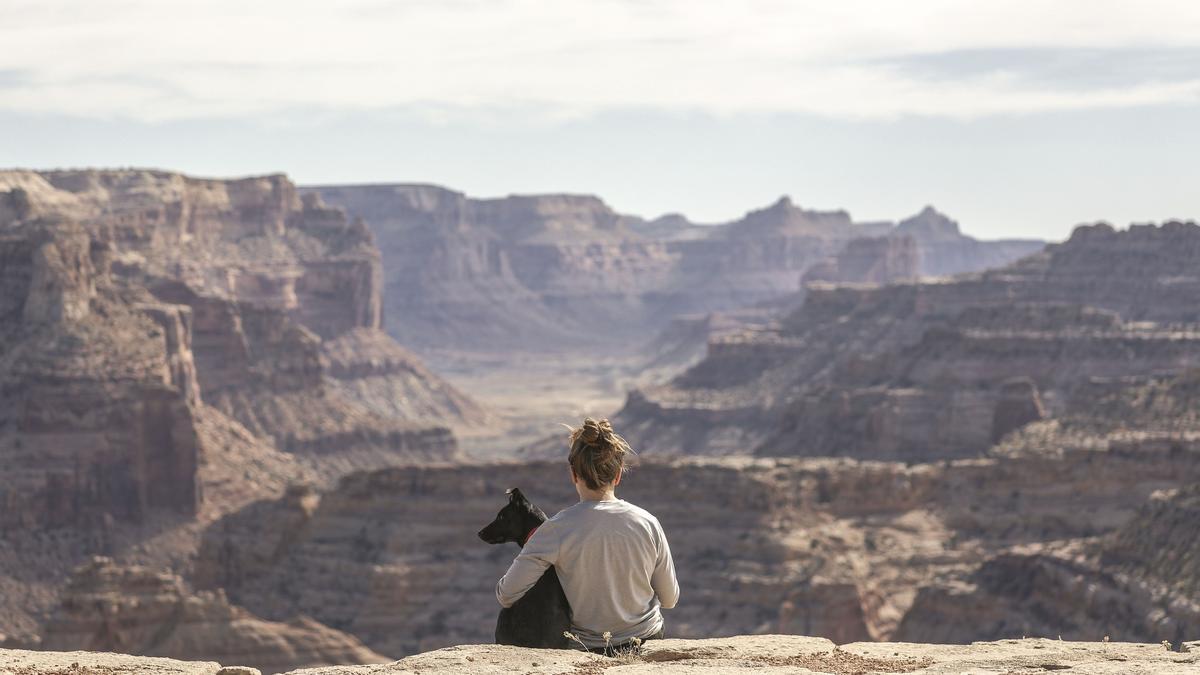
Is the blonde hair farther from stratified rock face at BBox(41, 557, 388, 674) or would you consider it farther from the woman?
stratified rock face at BBox(41, 557, 388, 674)

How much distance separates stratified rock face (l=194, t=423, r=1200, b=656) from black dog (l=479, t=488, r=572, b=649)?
62.2 m

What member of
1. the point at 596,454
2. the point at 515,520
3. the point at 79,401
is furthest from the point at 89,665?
the point at 79,401

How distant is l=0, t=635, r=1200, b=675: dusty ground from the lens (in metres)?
22.3

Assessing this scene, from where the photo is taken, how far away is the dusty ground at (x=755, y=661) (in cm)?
2231

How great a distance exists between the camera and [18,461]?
133m

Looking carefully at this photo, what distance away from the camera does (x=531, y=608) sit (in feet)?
76.4

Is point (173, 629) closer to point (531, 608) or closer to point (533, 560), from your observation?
point (531, 608)

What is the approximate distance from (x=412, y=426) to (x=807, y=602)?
372 ft

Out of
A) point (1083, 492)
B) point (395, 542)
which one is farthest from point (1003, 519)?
point (395, 542)

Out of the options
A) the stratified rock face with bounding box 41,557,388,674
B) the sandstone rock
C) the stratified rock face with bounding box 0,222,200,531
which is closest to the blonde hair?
the sandstone rock

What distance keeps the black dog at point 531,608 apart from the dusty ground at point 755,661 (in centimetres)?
26

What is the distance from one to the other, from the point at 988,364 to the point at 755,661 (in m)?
139

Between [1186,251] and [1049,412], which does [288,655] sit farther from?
[1186,251]

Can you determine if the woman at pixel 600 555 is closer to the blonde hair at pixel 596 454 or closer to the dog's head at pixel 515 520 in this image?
the blonde hair at pixel 596 454
